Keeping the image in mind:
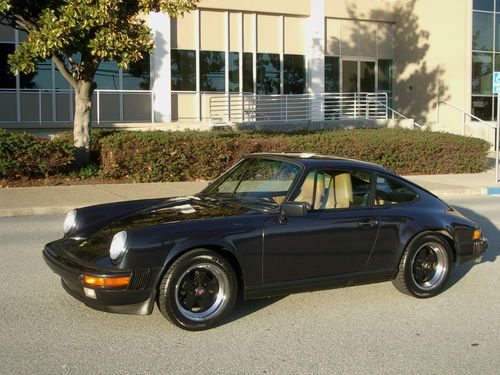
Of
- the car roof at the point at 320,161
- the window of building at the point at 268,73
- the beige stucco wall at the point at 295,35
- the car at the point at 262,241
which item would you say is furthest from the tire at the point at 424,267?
the beige stucco wall at the point at 295,35

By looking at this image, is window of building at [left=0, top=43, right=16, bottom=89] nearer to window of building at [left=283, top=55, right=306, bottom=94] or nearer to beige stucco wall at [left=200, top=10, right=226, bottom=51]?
beige stucco wall at [left=200, top=10, right=226, bottom=51]

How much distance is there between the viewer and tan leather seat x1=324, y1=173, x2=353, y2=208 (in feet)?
17.2

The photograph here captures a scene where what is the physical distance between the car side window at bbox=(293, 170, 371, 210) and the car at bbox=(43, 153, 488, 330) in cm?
1

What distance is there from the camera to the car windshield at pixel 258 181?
17.0 feet

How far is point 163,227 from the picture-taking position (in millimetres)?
4473

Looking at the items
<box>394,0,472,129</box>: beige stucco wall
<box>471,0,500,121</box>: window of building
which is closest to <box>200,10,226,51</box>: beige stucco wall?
<box>394,0,472,129</box>: beige stucco wall

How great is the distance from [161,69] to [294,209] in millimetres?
18696

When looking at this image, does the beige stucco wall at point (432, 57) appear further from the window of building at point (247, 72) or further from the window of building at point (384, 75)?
the window of building at point (247, 72)

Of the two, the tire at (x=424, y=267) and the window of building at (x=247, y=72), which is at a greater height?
the window of building at (x=247, y=72)

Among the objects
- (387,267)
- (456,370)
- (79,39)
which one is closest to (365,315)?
(387,267)

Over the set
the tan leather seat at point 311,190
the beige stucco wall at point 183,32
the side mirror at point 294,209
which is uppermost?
the beige stucco wall at point 183,32

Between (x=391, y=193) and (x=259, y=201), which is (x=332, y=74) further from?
(x=259, y=201)

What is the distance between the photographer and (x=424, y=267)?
5672 mm

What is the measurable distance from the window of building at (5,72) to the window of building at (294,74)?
36.3 feet
